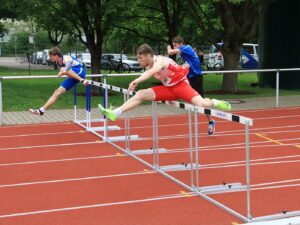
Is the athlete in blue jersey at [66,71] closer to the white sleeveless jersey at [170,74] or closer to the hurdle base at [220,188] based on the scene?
the white sleeveless jersey at [170,74]

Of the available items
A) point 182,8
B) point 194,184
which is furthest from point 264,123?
point 182,8

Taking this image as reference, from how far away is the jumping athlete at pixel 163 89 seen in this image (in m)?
7.84

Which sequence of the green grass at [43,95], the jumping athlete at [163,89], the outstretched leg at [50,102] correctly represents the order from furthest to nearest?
the green grass at [43,95] < the outstretched leg at [50,102] < the jumping athlete at [163,89]

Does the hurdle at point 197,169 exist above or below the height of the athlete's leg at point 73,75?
below

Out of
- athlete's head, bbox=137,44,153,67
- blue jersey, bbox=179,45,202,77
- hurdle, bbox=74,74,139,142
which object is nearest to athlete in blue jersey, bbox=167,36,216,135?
blue jersey, bbox=179,45,202,77

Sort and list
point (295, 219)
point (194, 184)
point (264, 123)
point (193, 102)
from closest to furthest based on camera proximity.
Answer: point (295, 219) → point (194, 184) → point (193, 102) → point (264, 123)

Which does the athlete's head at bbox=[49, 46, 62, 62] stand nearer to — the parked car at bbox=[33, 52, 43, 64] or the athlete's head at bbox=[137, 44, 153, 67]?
the athlete's head at bbox=[137, 44, 153, 67]

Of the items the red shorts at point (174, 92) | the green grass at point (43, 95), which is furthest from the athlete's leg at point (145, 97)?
the green grass at point (43, 95)

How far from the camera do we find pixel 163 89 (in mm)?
8250

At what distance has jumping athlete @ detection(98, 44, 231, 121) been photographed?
784cm

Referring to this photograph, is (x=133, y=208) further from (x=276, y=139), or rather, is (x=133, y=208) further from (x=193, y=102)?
(x=276, y=139)

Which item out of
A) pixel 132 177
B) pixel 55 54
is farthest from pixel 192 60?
pixel 132 177

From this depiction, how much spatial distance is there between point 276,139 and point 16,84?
15.7 metres

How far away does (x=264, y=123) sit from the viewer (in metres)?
12.9
